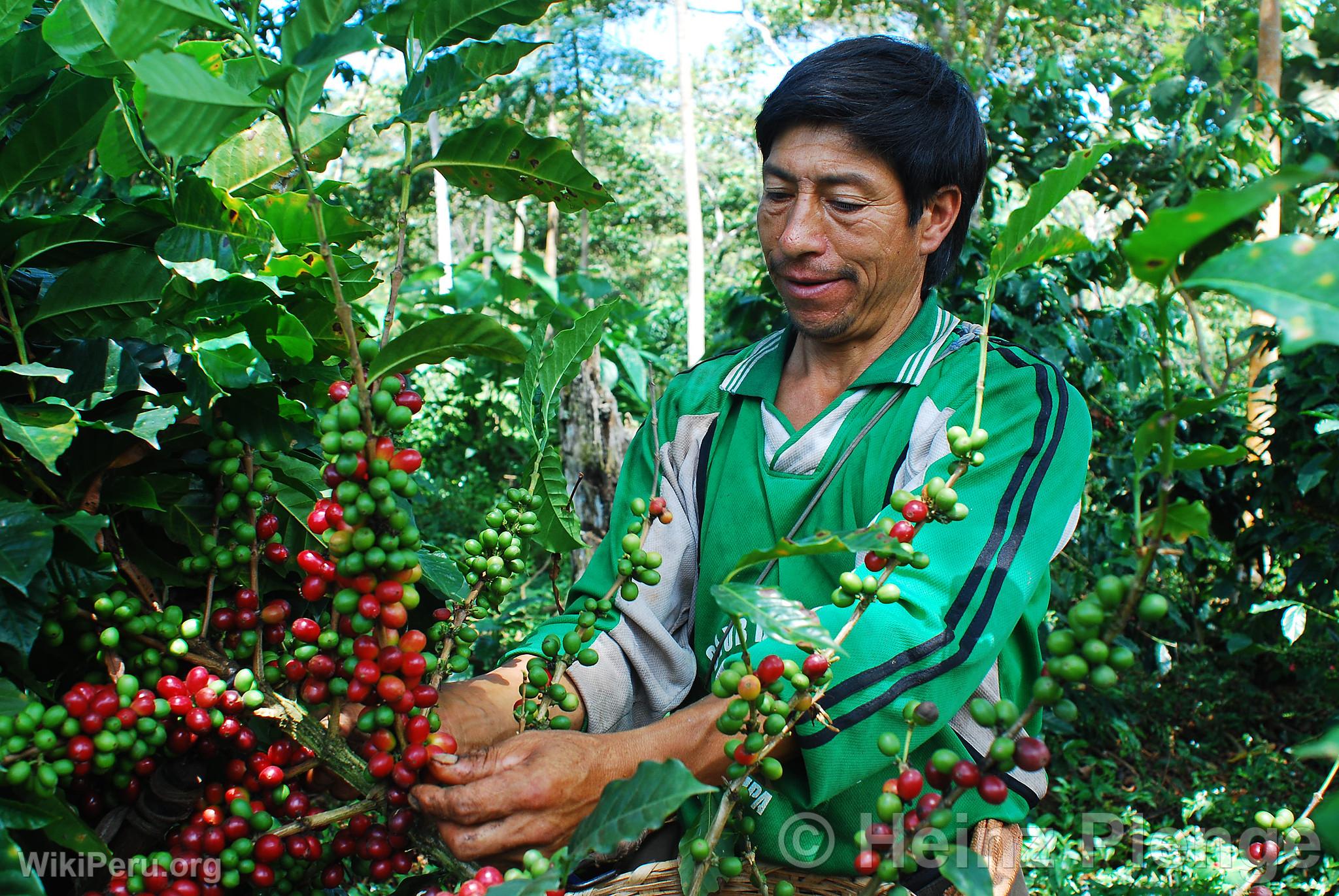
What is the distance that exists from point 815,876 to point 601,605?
17.7 inches

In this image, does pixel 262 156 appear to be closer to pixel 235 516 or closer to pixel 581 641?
pixel 235 516

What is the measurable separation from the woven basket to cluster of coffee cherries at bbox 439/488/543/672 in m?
0.28

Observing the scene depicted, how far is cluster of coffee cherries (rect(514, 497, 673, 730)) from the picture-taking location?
104 cm

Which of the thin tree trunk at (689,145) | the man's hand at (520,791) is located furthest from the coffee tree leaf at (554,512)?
the thin tree trunk at (689,145)

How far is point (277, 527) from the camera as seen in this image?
99 centimetres

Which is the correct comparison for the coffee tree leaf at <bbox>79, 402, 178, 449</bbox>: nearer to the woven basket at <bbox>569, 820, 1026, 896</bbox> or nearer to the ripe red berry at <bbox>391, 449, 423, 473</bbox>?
the ripe red berry at <bbox>391, 449, 423, 473</bbox>

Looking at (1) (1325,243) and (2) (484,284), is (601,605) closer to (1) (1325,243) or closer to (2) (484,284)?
(1) (1325,243)

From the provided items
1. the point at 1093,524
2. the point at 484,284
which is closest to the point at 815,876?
the point at 1093,524

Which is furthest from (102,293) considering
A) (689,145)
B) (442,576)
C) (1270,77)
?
(689,145)

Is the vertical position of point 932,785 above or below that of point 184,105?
below

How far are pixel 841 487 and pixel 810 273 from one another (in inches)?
14.1

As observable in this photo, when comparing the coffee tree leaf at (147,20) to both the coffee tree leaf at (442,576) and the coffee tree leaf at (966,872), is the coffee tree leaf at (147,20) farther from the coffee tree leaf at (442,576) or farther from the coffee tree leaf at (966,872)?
the coffee tree leaf at (966,872)

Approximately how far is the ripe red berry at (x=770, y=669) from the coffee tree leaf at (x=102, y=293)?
0.70 meters

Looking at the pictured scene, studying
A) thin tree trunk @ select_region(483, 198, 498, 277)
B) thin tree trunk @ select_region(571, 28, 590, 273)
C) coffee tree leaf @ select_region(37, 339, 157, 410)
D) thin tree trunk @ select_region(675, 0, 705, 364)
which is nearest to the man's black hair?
coffee tree leaf @ select_region(37, 339, 157, 410)
